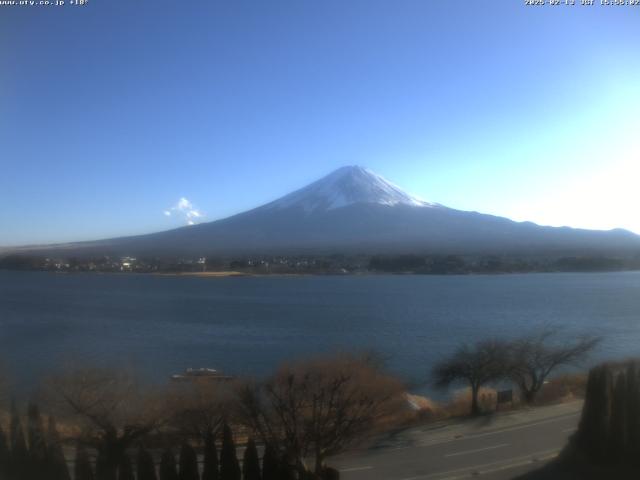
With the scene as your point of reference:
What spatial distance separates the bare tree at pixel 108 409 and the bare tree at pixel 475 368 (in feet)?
7.78

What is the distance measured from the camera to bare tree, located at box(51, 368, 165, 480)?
2.75m

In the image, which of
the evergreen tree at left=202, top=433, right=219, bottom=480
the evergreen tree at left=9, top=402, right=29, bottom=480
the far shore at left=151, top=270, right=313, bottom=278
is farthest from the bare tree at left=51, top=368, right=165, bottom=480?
the far shore at left=151, top=270, right=313, bottom=278

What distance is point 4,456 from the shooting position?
250 centimetres

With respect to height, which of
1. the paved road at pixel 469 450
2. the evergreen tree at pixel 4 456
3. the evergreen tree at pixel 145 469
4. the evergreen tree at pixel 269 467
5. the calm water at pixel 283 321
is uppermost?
the evergreen tree at pixel 4 456

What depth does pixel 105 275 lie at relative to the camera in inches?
850

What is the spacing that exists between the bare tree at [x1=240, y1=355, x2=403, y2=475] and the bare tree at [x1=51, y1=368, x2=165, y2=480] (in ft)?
1.84

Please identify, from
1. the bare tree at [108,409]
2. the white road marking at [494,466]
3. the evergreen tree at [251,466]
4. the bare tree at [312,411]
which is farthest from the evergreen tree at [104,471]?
the white road marking at [494,466]

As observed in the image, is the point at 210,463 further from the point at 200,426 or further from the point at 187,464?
the point at 200,426

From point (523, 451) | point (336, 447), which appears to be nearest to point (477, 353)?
point (523, 451)

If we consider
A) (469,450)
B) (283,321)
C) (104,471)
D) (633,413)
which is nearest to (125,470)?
(104,471)

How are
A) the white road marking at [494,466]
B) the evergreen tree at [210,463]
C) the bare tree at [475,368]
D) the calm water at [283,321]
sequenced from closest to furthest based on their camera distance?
the evergreen tree at [210,463] → the white road marking at [494,466] → the bare tree at [475,368] → the calm water at [283,321]

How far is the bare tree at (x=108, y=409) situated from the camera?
275 centimetres

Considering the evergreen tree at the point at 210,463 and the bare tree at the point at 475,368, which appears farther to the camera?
the bare tree at the point at 475,368

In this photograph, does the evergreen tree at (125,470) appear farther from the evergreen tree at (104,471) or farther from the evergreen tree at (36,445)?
the evergreen tree at (36,445)
